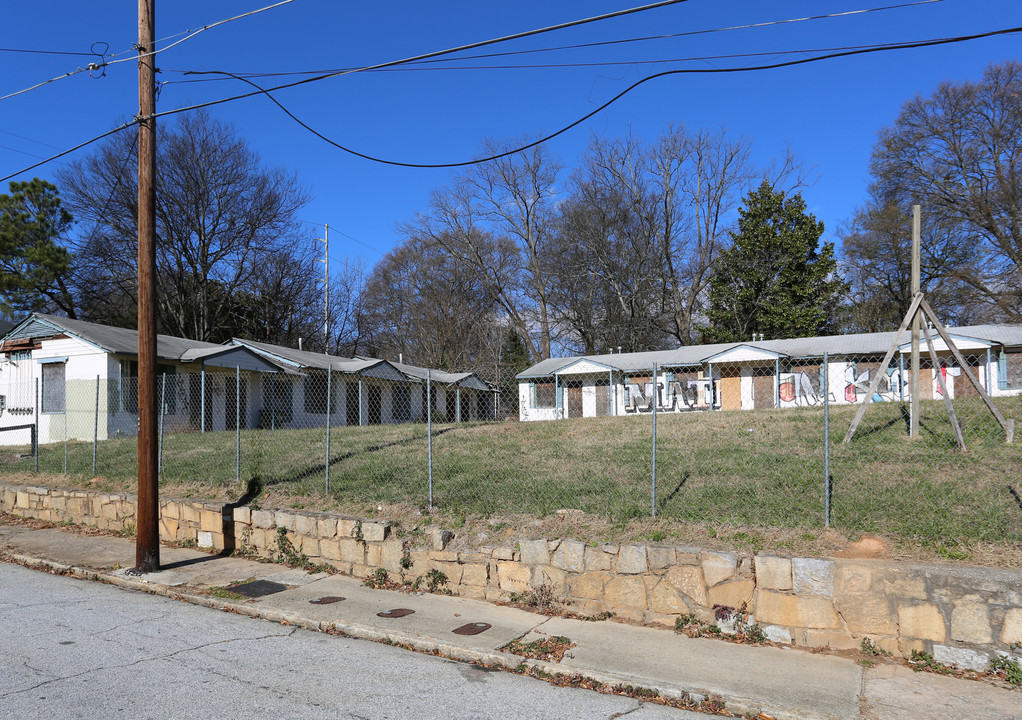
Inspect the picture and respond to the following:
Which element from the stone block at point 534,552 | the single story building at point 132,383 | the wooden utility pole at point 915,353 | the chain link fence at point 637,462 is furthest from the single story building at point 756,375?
the stone block at point 534,552

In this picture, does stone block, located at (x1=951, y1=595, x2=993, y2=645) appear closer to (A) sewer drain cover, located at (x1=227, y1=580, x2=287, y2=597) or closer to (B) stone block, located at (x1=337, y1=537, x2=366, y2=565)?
(B) stone block, located at (x1=337, y1=537, x2=366, y2=565)

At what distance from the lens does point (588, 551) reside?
256 inches

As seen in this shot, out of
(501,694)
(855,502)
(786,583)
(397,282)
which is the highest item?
(397,282)

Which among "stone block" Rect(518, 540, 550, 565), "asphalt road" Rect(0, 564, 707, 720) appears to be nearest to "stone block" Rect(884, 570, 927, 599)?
"asphalt road" Rect(0, 564, 707, 720)

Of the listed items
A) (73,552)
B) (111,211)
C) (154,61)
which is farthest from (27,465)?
(111,211)

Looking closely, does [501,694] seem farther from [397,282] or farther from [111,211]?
[397,282]

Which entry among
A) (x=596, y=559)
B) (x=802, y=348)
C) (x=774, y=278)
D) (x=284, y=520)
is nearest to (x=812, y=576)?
(x=596, y=559)

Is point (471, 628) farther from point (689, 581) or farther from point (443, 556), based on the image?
point (689, 581)

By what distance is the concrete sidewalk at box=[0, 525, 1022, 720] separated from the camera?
4570 mm

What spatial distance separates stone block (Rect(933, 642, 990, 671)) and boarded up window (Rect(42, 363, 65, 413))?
22686 mm

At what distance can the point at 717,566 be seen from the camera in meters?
5.95

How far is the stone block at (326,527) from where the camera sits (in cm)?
812

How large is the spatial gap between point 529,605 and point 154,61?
26.1ft

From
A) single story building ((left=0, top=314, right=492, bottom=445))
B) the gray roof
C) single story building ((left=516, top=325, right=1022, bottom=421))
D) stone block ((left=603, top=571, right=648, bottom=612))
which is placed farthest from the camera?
the gray roof
